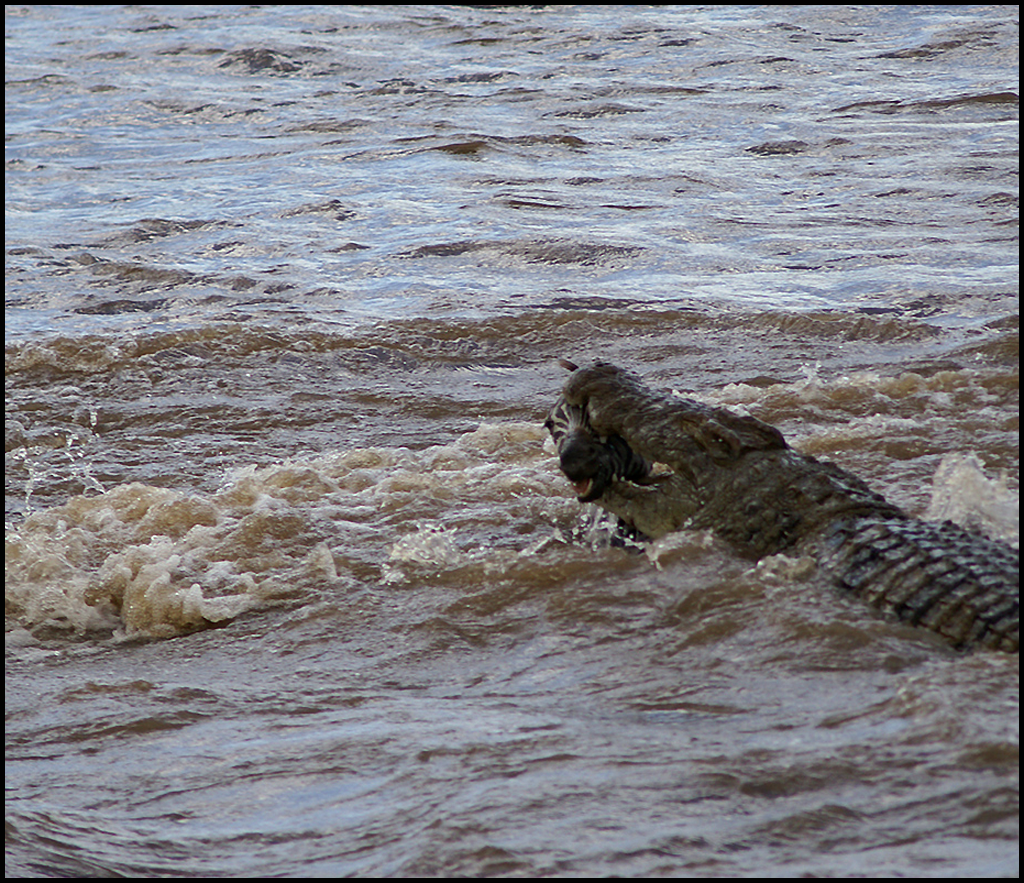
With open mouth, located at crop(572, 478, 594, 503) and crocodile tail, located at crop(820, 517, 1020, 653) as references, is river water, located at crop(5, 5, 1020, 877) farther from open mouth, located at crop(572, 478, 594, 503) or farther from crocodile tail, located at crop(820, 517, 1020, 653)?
open mouth, located at crop(572, 478, 594, 503)

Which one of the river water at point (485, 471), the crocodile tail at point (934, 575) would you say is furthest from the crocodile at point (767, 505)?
the river water at point (485, 471)

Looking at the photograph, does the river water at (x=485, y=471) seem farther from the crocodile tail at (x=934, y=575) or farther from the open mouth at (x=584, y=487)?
the open mouth at (x=584, y=487)

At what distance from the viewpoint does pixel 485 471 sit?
16.3 ft

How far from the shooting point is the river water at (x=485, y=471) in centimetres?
259

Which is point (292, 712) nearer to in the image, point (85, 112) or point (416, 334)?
point (416, 334)

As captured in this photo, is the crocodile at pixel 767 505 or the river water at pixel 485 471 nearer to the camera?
the river water at pixel 485 471

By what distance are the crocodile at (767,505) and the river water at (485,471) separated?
11cm

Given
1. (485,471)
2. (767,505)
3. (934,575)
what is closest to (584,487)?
(767,505)

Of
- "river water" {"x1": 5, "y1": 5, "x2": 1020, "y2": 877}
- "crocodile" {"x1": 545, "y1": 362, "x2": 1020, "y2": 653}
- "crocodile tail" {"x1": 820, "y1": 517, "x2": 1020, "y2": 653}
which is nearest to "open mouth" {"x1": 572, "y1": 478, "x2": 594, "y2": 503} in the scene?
"crocodile" {"x1": 545, "y1": 362, "x2": 1020, "y2": 653}

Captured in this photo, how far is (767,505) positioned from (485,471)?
5.02 ft

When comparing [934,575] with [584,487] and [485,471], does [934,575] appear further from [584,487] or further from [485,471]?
[485,471]

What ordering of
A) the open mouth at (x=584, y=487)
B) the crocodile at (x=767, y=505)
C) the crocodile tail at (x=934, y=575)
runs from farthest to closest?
the open mouth at (x=584, y=487) → the crocodile at (x=767, y=505) → the crocodile tail at (x=934, y=575)

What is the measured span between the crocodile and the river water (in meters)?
0.11

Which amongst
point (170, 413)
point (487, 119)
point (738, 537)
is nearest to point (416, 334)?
point (170, 413)
